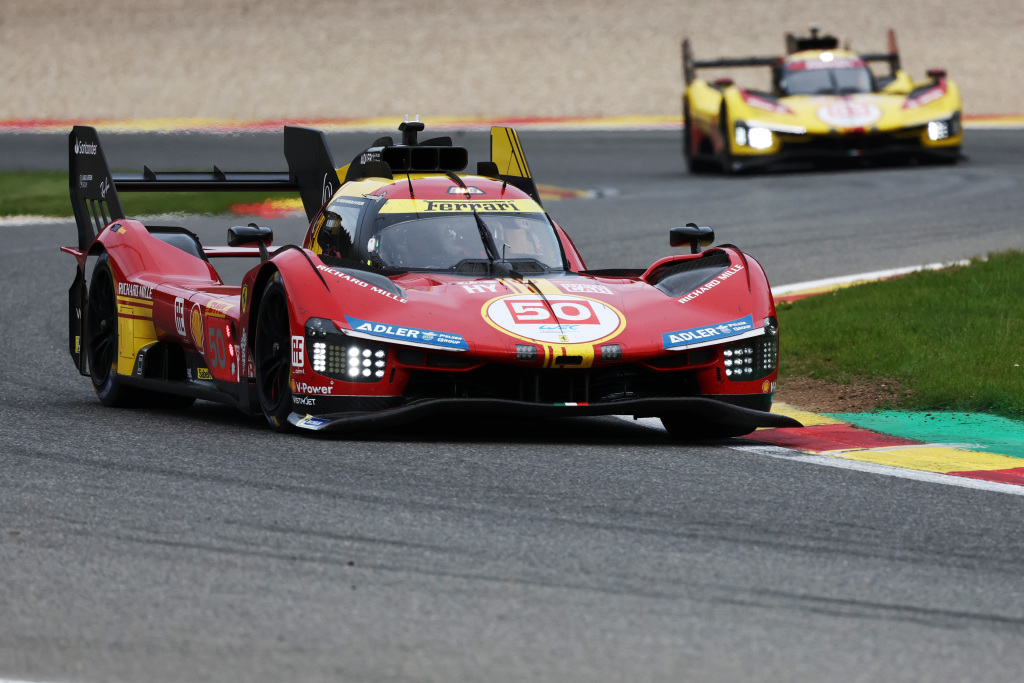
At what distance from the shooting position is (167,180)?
1059 cm

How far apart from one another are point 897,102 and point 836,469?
53.6ft

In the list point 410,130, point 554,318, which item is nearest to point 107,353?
point 410,130

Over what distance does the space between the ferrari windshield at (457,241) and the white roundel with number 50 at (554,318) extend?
0.86 meters

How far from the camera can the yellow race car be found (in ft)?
73.0

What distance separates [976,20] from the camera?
166ft

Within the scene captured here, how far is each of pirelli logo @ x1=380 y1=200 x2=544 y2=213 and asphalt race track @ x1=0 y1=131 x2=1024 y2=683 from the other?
114cm

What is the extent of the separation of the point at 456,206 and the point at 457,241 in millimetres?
304

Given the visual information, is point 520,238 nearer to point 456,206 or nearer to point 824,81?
point 456,206

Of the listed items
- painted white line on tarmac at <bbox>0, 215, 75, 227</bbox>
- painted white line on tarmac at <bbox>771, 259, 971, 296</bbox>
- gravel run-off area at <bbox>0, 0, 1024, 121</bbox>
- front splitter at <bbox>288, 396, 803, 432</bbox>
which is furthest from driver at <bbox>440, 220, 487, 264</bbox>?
gravel run-off area at <bbox>0, 0, 1024, 121</bbox>

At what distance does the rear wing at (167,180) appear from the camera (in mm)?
10337

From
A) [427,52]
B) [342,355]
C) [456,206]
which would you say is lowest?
[342,355]

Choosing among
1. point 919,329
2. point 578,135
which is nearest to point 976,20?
point 578,135

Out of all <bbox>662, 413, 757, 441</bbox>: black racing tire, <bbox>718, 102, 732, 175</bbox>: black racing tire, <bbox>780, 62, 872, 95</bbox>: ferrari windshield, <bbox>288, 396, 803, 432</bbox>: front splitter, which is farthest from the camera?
<bbox>780, 62, 872, 95</bbox>: ferrari windshield

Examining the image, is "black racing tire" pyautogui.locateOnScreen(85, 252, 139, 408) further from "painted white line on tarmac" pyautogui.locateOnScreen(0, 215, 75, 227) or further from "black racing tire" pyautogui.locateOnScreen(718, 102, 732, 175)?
"black racing tire" pyautogui.locateOnScreen(718, 102, 732, 175)
